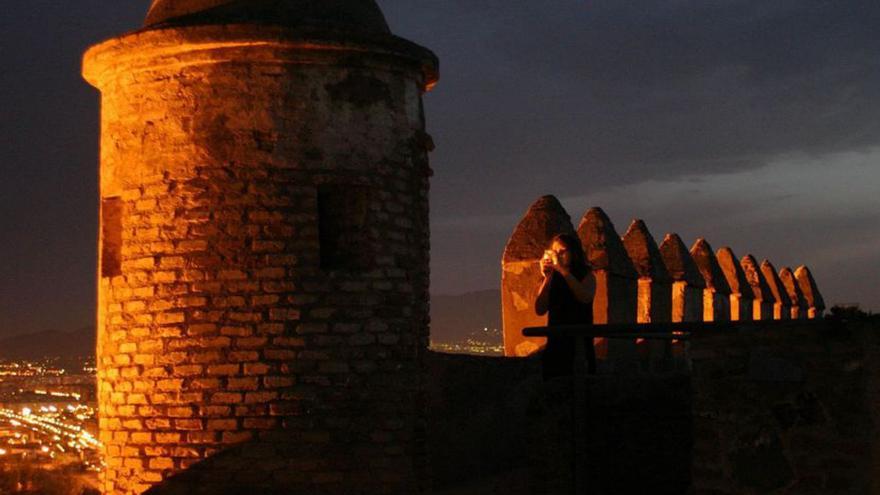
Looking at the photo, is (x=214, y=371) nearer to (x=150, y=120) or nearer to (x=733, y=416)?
(x=150, y=120)

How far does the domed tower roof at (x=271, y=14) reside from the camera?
9.86 m

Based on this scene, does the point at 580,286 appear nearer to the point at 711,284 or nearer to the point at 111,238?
the point at 111,238

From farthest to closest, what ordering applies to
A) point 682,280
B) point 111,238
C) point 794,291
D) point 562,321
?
point 794,291, point 682,280, point 111,238, point 562,321

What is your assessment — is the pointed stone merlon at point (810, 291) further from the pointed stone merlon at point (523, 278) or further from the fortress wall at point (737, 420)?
the fortress wall at point (737, 420)

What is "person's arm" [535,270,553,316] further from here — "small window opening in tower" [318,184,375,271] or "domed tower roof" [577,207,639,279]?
"domed tower roof" [577,207,639,279]

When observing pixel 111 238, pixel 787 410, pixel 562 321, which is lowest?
pixel 787 410

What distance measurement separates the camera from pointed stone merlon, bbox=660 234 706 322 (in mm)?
16078

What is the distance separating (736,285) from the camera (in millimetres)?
20453

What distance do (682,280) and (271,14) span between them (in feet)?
25.7

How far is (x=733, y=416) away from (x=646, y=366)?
230 inches

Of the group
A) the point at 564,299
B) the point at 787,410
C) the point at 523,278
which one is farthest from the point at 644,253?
the point at 787,410

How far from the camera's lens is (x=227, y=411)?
9578 millimetres

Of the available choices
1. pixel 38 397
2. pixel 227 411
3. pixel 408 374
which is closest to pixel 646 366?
pixel 408 374

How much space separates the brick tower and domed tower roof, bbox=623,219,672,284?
16.5ft
